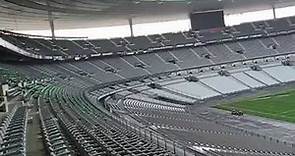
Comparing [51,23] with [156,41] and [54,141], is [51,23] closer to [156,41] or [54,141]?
[156,41]

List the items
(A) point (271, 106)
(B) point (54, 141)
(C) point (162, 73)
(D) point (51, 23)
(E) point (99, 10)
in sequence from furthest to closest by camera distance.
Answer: (C) point (162, 73), (D) point (51, 23), (E) point (99, 10), (A) point (271, 106), (B) point (54, 141)

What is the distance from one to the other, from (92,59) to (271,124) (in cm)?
2776

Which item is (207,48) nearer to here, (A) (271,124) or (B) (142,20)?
(B) (142,20)

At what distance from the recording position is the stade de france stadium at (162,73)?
19.7 meters

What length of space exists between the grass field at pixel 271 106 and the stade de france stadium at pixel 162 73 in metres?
0.09

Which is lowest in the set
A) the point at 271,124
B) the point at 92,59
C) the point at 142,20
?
the point at 271,124

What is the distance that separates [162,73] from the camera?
5022 cm

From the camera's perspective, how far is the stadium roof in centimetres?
3628

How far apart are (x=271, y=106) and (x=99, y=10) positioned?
18.4 m

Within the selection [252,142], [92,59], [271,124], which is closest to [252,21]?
[92,59]

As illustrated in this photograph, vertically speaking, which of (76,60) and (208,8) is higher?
(208,8)

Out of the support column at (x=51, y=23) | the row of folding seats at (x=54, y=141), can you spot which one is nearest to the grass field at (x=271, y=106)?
the support column at (x=51, y=23)

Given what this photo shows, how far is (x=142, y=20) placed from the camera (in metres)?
58.9

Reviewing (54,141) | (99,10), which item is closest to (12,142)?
(54,141)
